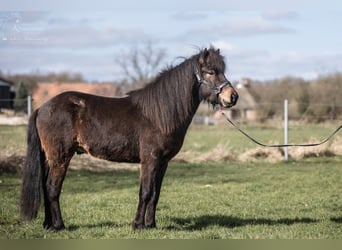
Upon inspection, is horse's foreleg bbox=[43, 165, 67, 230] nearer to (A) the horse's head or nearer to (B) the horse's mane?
(B) the horse's mane

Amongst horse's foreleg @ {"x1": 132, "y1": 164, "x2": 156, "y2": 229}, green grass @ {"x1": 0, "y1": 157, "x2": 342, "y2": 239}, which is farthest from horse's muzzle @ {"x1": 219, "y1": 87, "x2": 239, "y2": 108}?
green grass @ {"x1": 0, "y1": 157, "x2": 342, "y2": 239}

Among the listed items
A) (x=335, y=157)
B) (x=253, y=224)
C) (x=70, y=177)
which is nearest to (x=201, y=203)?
(x=253, y=224)

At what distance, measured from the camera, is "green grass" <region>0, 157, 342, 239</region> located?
6.21 meters

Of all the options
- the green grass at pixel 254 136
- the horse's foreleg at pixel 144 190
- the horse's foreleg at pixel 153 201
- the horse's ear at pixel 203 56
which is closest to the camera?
the horse's foreleg at pixel 144 190

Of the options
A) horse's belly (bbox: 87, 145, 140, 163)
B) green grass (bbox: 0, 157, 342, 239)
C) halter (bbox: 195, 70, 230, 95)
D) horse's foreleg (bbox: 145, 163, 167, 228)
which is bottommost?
green grass (bbox: 0, 157, 342, 239)

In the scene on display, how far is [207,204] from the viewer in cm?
859

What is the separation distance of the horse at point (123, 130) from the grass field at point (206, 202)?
20.0 inches

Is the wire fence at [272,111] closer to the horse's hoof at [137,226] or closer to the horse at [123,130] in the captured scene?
the horse at [123,130]

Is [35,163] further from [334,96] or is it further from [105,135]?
[334,96]

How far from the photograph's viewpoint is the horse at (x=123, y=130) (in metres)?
6.30

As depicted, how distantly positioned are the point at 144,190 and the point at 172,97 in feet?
4.35

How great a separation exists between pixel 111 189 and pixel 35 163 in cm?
446

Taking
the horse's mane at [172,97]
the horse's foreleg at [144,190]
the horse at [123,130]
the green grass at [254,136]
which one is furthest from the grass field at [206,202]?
the green grass at [254,136]

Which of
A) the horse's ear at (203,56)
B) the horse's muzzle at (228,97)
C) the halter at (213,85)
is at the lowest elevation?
the horse's muzzle at (228,97)
